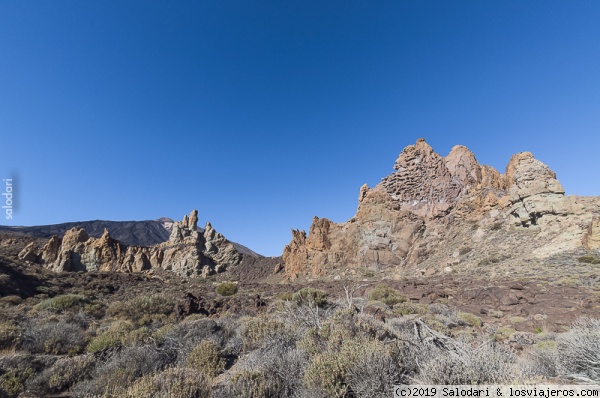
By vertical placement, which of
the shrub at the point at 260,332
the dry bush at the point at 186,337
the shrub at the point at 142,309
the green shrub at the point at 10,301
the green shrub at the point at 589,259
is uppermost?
the green shrub at the point at 589,259

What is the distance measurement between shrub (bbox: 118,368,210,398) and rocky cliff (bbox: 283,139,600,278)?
96.7 ft

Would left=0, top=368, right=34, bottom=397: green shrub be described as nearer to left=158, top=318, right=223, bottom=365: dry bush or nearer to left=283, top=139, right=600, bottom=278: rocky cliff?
left=158, top=318, right=223, bottom=365: dry bush

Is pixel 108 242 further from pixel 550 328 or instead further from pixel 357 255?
pixel 550 328

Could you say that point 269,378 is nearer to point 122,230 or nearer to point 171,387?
point 171,387

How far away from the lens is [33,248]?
50375 mm

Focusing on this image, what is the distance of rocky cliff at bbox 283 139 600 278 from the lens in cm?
2762

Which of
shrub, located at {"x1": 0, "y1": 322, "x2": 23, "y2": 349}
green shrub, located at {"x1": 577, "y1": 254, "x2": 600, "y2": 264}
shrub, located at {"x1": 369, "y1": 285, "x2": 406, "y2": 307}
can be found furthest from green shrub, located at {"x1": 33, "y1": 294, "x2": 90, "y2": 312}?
green shrub, located at {"x1": 577, "y1": 254, "x2": 600, "y2": 264}

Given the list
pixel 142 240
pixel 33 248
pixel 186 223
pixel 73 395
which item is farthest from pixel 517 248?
pixel 142 240

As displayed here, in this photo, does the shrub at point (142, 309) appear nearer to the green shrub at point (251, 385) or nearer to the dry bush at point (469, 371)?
the green shrub at point (251, 385)

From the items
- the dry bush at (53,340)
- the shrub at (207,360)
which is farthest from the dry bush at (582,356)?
the dry bush at (53,340)

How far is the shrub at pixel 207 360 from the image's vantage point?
19.3ft

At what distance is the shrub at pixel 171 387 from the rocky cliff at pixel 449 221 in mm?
29469

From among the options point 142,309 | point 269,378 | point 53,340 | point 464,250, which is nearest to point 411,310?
point 269,378

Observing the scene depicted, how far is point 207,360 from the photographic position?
20.0 ft
